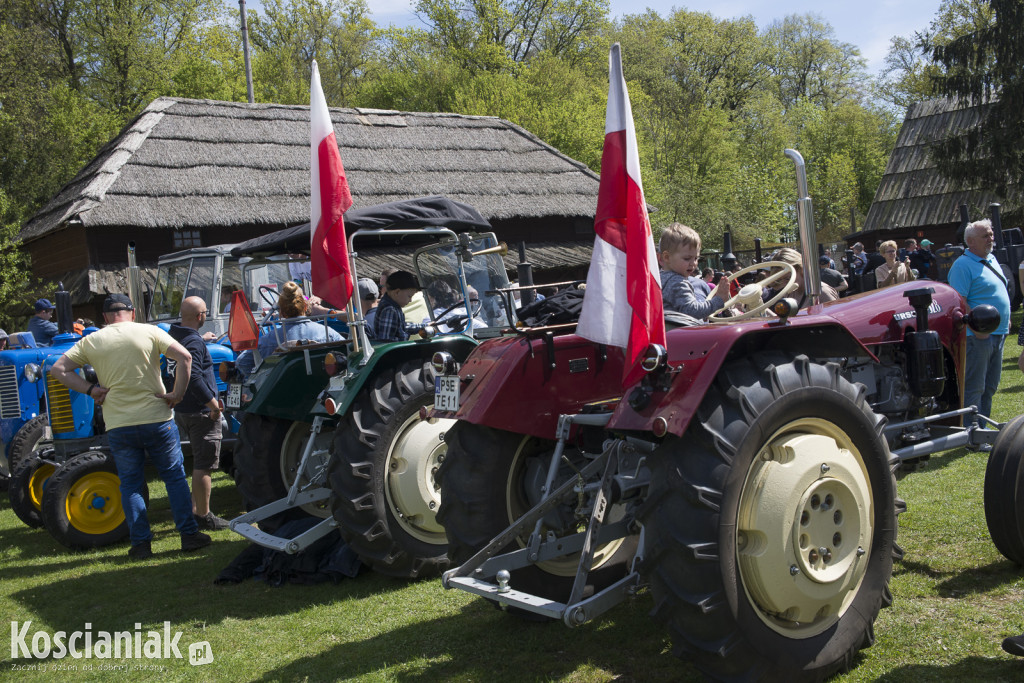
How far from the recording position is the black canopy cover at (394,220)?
5.84 metres

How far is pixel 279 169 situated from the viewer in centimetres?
2078

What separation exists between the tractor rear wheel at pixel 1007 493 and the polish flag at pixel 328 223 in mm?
3678

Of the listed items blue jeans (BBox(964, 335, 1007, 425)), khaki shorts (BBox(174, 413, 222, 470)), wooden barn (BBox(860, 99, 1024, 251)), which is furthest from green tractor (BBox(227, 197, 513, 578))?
wooden barn (BBox(860, 99, 1024, 251))

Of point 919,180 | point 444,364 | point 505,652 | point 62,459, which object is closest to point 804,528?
point 505,652

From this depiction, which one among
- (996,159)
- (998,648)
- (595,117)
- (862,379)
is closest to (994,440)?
(862,379)

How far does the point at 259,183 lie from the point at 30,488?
13.5 metres

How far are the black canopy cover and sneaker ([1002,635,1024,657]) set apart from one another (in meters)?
4.18

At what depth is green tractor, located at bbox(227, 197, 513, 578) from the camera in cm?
526

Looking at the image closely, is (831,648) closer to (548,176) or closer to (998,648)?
(998,648)

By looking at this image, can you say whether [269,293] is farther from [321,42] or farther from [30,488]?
[321,42]

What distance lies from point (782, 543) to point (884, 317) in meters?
2.00

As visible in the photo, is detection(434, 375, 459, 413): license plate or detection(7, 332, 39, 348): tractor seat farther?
detection(7, 332, 39, 348): tractor seat

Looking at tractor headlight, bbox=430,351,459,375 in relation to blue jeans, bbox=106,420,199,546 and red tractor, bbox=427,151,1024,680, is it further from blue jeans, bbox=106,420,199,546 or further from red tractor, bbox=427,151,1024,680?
blue jeans, bbox=106,420,199,546

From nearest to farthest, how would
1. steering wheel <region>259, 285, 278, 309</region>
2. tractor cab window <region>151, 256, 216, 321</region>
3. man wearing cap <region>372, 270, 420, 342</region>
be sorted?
1. man wearing cap <region>372, 270, 420, 342</region>
2. steering wheel <region>259, 285, 278, 309</region>
3. tractor cab window <region>151, 256, 216, 321</region>
